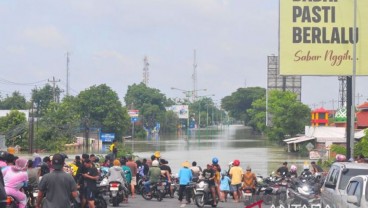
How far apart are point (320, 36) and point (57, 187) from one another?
19361 millimetres

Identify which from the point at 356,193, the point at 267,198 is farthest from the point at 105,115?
the point at 356,193

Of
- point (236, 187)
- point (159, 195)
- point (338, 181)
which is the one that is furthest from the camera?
point (236, 187)

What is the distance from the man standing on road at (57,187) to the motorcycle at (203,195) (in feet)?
38.9

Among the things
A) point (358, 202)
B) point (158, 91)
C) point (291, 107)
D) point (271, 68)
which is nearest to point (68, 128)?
point (291, 107)

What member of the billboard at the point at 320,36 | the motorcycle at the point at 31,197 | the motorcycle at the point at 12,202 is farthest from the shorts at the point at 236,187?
the motorcycle at the point at 12,202

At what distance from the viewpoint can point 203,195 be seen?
71.9 ft

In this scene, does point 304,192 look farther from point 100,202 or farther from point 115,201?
point 115,201

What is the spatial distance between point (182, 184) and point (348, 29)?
9.68m

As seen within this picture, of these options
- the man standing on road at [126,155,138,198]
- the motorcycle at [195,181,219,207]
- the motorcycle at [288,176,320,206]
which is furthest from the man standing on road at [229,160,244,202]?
the motorcycle at [288,176,320,206]

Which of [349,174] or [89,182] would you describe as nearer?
[349,174]

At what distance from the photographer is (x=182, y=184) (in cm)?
2341

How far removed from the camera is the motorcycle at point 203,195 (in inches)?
862

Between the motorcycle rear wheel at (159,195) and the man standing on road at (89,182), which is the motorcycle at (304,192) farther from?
the motorcycle rear wheel at (159,195)

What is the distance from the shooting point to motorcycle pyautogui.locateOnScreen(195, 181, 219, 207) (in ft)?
71.9
